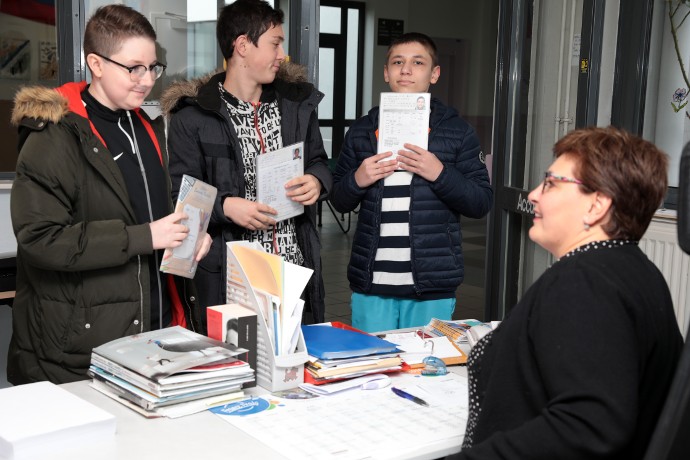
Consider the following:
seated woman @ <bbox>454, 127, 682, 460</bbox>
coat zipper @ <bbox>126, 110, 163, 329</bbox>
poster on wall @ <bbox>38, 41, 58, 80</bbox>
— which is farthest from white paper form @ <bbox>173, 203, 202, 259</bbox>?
poster on wall @ <bbox>38, 41, 58, 80</bbox>

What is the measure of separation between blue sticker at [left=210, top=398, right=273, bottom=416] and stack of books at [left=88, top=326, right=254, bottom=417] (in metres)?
0.02

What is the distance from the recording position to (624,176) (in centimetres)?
146

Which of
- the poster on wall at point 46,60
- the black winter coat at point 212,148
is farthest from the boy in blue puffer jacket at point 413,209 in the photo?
the poster on wall at point 46,60

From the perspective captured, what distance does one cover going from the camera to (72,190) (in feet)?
7.43

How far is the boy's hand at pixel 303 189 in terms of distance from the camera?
291cm

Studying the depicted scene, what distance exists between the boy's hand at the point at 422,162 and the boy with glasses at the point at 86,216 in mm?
919

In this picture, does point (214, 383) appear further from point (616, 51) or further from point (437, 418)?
point (616, 51)

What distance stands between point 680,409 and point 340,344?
117 cm

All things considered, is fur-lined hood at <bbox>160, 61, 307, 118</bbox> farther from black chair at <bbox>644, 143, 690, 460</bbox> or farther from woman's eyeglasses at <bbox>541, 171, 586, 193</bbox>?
black chair at <bbox>644, 143, 690, 460</bbox>

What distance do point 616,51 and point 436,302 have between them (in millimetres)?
2060

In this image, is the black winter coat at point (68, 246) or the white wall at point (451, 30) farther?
the white wall at point (451, 30)

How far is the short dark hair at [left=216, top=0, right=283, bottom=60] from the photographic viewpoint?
9.71ft

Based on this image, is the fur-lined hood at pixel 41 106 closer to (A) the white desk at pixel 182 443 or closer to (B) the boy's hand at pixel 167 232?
(B) the boy's hand at pixel 167 232

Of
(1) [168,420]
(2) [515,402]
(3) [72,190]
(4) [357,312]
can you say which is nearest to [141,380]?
(1) [168,420]
